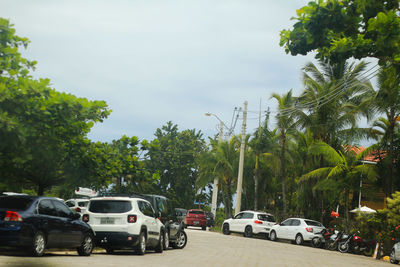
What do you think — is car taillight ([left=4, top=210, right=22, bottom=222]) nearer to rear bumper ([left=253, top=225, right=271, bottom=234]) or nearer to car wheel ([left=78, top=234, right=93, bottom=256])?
car wheel ([left=78, top=234, right=93, bottom=256])

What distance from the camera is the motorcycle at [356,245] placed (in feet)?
95.3

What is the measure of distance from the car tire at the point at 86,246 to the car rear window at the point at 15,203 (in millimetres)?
2392

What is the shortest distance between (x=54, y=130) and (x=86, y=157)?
8.74 feet

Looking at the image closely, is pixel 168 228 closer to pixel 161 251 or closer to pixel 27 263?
pixel 161 251

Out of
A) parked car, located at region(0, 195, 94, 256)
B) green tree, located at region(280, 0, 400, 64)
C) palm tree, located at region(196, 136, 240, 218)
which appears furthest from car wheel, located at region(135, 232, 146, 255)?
palm tree, located at region(196, 136, 240, 218)

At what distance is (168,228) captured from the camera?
2003 cm

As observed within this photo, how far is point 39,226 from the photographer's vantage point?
13.2 metres

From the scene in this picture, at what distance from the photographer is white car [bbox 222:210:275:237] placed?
119 feet

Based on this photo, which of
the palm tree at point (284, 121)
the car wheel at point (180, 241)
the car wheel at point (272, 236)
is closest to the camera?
the car wheel at point (180, 241)

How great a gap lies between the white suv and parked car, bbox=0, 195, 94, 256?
0.82 meters

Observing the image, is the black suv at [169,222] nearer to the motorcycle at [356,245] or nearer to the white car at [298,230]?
the motorcycle at [356,245]

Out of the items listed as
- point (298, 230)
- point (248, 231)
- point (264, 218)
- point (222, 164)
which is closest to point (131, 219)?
point (298, 230)

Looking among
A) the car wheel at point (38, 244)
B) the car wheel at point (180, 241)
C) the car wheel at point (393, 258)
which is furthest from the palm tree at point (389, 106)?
the car wheel at point (38, 244)

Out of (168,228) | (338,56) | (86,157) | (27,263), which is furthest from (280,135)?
(27,263)
